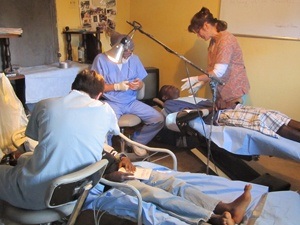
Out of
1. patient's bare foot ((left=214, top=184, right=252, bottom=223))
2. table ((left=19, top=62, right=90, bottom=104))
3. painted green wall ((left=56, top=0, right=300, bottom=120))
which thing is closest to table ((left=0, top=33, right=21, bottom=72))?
table ((left=19, top=62, right=90, bottom=104))

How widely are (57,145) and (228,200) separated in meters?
0.92

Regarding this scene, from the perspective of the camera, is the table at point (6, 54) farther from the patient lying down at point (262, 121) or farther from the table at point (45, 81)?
the patient lying down at point (262, 121)

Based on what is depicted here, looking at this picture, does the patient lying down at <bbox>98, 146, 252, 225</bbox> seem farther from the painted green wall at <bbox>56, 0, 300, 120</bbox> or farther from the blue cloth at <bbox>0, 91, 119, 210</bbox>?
the painted green wall at <bbox>56, 0, 300, 120</bbox>

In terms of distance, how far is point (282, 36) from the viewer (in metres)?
2.64

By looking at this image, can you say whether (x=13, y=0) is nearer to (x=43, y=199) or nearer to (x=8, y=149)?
(x=8, y=149)

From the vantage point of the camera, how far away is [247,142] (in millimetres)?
1986

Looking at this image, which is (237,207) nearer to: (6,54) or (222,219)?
(222,219)

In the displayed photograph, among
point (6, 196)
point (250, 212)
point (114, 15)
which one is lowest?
point (250, 212)

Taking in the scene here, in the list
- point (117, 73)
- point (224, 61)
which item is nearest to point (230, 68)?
point (224, 61)

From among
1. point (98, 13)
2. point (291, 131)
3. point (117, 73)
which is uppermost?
point (98, 13)

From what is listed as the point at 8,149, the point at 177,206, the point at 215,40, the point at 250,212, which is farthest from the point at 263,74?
the point at 8,149

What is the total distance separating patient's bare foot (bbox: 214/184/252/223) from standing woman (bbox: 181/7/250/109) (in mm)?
1018

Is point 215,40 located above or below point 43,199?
above

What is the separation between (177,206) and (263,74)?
193 centimetres
